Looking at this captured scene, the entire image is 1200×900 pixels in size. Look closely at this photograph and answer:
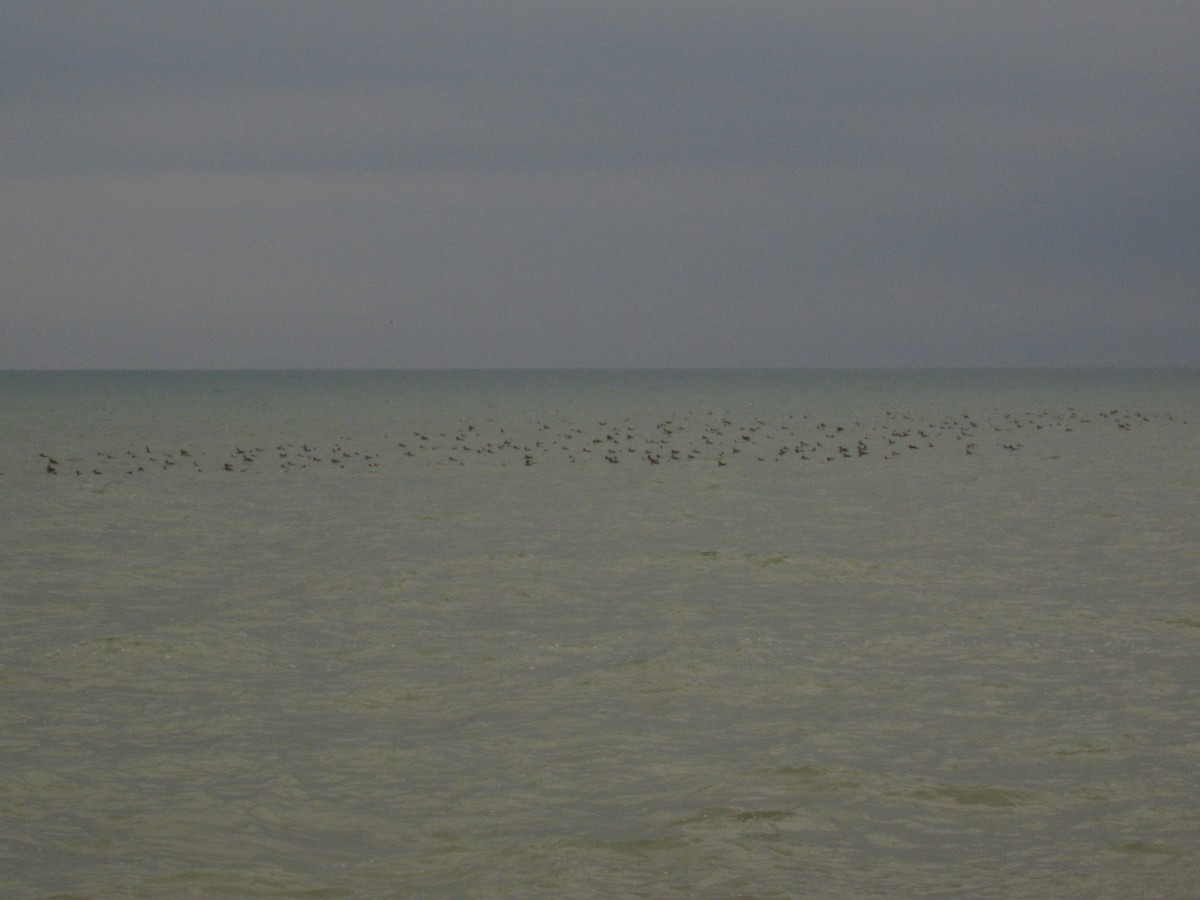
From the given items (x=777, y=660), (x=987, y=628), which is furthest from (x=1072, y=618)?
(x=777, y=660)

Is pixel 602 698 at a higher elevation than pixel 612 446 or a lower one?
lower

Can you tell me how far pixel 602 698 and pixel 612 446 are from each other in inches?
1417

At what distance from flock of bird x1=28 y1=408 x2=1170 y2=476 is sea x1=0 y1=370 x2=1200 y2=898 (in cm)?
1146

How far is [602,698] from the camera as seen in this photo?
12.2 metres

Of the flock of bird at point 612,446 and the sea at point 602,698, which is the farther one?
the flock of bird at point 612,446

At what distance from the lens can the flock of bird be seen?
132 feet

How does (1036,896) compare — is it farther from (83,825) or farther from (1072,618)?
(1072,618)

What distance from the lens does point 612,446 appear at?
48.1 m

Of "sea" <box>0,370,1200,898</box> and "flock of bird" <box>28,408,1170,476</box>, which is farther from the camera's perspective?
"flock of bird" <box>28,408,1170,476</box>

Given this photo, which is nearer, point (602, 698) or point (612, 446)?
point (602, 698)

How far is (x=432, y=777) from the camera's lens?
9898 millimetres

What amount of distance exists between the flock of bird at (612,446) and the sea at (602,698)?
11.5 m

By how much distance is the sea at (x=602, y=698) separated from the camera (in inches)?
327

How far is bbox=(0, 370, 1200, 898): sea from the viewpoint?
830cm
